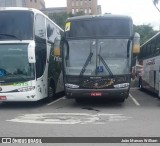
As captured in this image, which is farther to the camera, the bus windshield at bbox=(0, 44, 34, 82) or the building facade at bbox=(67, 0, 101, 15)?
the building facade at bbox=(67, 0, 101, 15)

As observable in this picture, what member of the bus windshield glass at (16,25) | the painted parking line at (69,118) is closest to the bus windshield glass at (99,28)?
the bus windshield glass at (16,25)

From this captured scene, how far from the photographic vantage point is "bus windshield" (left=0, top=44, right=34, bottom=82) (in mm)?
15625

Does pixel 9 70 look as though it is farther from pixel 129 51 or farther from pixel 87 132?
pixel 87 132

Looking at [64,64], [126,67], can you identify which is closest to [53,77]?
[64,64]

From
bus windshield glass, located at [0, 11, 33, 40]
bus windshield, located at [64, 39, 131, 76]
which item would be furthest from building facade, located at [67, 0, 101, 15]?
bus windshield, located at [64, 39, 131, 76]

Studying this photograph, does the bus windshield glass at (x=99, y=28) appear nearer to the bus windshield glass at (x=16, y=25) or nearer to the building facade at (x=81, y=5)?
the bus windshield glass at (x=16, y=25)

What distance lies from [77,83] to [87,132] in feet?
18.6

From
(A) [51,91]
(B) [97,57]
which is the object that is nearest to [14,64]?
(B) [97,57]

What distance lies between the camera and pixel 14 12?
16.2 m

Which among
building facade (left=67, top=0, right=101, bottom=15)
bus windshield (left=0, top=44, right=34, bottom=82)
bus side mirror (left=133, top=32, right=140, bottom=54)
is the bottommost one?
bus windshield (left=0, top=44, right=34, bottom=82)

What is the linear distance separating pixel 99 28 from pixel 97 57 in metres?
1.28

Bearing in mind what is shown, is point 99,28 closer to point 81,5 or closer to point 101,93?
→ point 101,93

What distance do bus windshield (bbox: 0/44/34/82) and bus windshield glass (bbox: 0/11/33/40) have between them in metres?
0.40

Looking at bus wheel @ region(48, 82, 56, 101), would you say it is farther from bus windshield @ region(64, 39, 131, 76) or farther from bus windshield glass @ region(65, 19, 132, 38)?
bus windshield glass @ region(65, 19, 132, 38)
